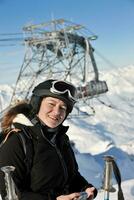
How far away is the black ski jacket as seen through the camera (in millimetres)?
2766

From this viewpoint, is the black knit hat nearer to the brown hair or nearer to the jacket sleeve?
the brown hair

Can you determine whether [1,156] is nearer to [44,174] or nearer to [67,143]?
[44,174]

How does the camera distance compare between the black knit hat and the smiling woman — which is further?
the black knit hat

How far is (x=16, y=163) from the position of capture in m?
2.76

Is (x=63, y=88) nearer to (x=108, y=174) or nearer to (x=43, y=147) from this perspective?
(x=43, y=147)

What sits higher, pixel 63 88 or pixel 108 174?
pixel 63 88

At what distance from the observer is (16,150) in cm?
276

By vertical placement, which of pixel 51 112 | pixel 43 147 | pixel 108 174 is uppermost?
pixel 51 112

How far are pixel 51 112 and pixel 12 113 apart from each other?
288 millimetres

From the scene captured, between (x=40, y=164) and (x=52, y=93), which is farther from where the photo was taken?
(x=52, y=93)

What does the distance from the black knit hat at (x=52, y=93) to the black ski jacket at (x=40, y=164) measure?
0.58 ft

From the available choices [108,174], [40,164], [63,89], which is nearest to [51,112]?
[63,89]

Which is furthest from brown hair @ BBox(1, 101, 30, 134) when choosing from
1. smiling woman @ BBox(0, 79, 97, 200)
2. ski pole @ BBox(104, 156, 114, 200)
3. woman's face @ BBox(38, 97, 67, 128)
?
ski pole @ BBox(104, 156, 114, 200)

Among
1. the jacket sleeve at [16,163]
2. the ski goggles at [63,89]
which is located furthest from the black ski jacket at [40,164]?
the ski goggles at [63,89]
